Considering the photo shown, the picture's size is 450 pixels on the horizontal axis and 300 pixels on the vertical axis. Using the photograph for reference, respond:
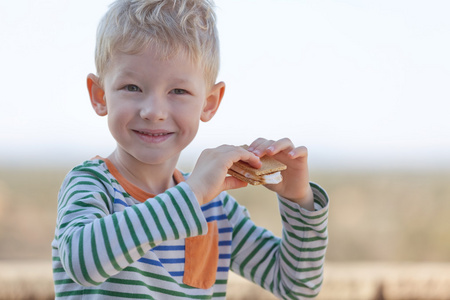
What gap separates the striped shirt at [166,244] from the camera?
99cm

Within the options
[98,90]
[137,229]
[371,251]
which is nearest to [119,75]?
[98,90]

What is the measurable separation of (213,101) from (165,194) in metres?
0.50

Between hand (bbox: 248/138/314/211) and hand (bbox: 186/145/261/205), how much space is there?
13 centimetres

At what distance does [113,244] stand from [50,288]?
1.33m

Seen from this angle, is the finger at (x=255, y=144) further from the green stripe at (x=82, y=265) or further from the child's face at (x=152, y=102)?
the green stripe at (x=82, y=265)

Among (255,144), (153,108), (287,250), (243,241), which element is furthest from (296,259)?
(153,108)

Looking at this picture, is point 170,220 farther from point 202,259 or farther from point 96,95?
point 96,95

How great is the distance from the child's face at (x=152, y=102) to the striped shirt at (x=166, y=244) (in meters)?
0.11

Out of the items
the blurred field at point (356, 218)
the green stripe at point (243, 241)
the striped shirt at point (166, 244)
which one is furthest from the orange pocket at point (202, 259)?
the blurred field at point (356, 218)

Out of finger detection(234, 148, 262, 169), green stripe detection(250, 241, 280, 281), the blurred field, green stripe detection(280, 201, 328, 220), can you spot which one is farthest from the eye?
the blurred field

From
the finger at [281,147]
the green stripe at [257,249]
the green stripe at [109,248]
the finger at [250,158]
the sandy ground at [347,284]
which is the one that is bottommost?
the sandy ground at [347,284]

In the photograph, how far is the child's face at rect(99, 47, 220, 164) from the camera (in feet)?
3.98

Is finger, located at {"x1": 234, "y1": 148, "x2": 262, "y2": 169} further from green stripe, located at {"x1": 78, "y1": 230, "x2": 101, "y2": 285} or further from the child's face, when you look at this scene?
green stripe, located at {"x1": 78, "y1": 230, "x2": 101, "y2": 285}

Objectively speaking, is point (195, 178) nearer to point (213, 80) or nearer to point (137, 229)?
point (137, 229)
